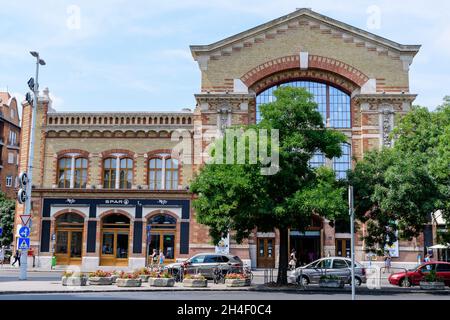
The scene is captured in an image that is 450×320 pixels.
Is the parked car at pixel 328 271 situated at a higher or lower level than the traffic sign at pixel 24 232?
lower

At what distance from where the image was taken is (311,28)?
139 feet

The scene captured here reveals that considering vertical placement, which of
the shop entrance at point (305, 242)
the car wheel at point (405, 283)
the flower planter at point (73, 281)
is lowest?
the car wheel at point (405, 283)

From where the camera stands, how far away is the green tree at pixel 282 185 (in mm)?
25031

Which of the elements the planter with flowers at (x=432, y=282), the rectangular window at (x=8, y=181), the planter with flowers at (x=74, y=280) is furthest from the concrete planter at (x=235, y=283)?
the rectangular window at (x=8, y=181)

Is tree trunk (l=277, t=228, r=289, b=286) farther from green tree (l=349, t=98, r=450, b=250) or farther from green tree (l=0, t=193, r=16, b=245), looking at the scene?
green tree (l=0, t=193, r=16, b=245)

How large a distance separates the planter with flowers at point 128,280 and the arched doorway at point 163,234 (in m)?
16.1

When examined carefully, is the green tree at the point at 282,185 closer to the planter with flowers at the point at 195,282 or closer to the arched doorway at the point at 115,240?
the planter with flowers at the point at 195,282

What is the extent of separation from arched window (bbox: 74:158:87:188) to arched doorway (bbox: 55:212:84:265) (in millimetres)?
2450

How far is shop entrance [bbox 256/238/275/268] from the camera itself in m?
40.5

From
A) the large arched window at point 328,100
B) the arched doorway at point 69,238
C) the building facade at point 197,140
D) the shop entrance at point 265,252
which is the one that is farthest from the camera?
the large arched window at point 328,100

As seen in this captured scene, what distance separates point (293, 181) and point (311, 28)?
1982 centimetres

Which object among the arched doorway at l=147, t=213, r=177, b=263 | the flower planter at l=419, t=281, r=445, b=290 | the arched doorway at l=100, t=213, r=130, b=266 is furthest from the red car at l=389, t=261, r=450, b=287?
the arched doorway at l=100, t=213, r=130, b=266
